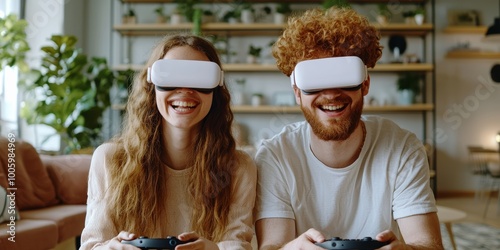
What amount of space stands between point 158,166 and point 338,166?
1.52ft

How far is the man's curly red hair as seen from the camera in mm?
1193

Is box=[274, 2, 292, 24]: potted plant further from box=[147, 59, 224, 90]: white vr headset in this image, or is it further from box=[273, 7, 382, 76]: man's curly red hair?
box=[147, 59, 224, 90]: white vr headset

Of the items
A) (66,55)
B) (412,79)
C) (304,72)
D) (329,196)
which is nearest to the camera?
(304,72)

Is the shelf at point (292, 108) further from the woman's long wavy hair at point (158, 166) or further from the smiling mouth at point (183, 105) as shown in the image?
the smiling mouth at point (183, 105)

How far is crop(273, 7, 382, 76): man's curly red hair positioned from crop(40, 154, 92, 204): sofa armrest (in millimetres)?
1981

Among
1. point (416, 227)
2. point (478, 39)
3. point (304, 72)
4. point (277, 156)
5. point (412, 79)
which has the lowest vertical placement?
point (416, 227)

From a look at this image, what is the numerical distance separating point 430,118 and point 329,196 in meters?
4.77

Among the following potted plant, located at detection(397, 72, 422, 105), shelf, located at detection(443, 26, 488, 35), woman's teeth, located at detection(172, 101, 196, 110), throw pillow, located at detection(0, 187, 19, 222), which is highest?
shelf, located at detection(443, 26, 488, 35)

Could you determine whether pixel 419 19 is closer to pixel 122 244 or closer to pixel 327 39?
pixel 327 39

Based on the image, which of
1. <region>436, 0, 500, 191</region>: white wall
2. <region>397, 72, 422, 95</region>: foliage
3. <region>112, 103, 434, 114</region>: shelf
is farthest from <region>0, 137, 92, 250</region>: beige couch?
<region>436, 0, 500, 191</region>: white wall

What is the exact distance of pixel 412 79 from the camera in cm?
533

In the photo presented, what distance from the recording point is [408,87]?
17.5 ft

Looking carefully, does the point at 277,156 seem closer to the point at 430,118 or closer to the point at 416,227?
the point at 416,227

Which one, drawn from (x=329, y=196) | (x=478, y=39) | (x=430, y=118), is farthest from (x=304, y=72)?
(x=478, y=39)
